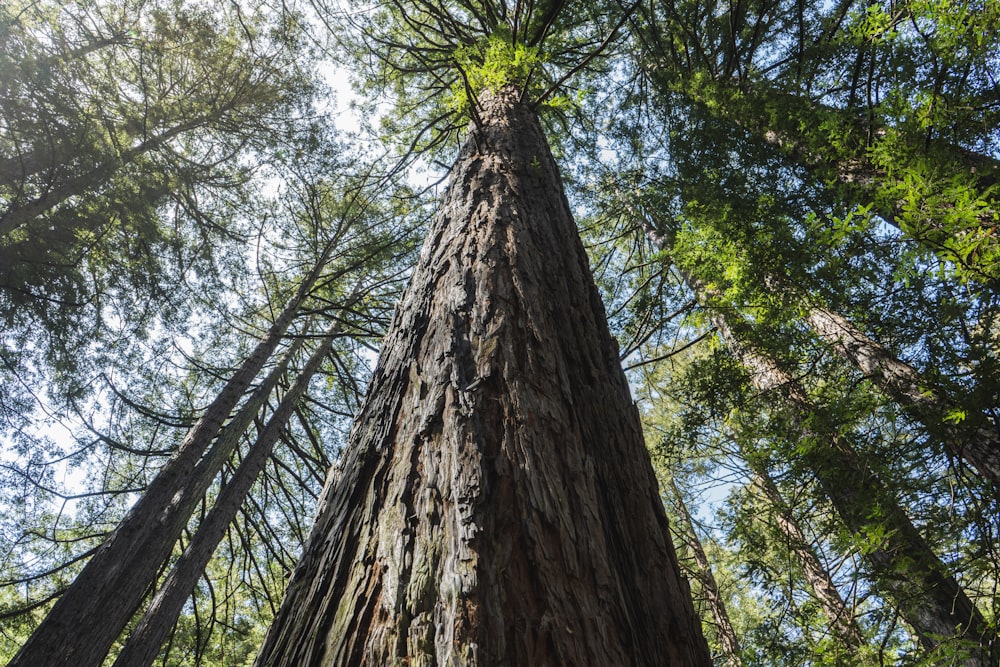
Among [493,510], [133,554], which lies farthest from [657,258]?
[133,554]

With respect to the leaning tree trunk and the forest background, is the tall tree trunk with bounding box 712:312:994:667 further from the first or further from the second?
the leaning tree trunk

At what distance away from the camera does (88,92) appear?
248 inches

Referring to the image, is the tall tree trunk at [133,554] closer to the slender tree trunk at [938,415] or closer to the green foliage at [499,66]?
the green foliage at [499,66]

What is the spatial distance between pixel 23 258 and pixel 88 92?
2438mm

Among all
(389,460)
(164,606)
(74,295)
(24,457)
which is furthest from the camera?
(74,295)

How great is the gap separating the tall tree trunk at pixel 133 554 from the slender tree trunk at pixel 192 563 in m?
0.23

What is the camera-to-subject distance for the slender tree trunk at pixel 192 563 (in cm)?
457

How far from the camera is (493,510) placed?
37.0 inches

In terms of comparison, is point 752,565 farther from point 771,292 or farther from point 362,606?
point 362,606

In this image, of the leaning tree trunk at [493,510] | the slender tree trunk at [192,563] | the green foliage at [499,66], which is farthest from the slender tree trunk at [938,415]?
the slender tree trunk at [192,563]

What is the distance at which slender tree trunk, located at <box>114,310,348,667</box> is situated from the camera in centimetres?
457

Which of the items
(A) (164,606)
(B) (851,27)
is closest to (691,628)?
(B) (851,27)

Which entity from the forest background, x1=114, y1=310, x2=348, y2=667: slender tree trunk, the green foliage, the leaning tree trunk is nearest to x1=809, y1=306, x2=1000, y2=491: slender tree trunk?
the forest background

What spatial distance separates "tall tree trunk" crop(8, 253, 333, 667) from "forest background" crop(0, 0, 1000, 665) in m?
0.26
